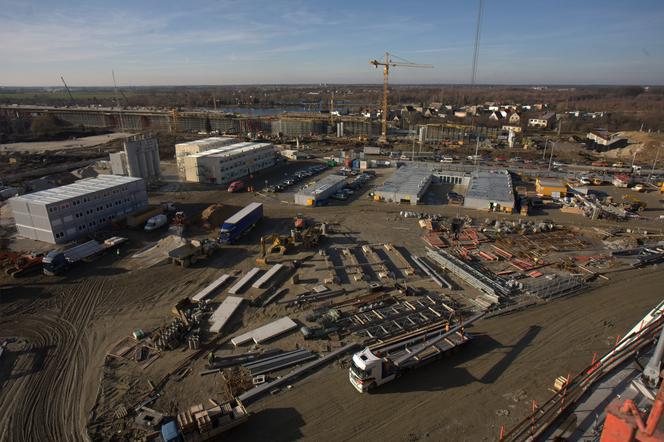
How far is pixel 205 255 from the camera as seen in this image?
1802 centimetres

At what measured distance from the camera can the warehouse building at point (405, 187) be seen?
26766 millimetres

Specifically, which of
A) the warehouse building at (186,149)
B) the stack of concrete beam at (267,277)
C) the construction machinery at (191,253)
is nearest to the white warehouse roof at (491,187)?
the stack of concrete beam at (267,277)

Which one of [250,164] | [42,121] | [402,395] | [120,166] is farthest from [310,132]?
[402,395]

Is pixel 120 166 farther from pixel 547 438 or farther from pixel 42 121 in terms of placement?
pixel 42 121

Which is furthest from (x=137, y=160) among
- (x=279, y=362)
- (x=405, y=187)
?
(x=279, y=362)

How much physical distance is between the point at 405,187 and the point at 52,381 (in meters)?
23.4

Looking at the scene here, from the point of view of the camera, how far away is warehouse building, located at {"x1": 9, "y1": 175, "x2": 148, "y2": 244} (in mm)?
19309

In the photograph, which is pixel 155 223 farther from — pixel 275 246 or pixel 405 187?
pixel 405 187

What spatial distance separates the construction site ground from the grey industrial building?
564 inches

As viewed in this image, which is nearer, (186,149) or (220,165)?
(220,165)

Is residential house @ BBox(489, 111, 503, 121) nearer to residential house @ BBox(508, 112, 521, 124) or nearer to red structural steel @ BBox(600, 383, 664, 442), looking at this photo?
residential house @ BBox(508, 112, 521, 124)

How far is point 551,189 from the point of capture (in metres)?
27.9

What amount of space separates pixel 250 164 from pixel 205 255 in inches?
725

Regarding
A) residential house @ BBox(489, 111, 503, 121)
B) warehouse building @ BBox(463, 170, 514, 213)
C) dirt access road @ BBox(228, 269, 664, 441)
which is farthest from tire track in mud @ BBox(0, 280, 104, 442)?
residential house @ BBox(489, 111, 503, 121)
